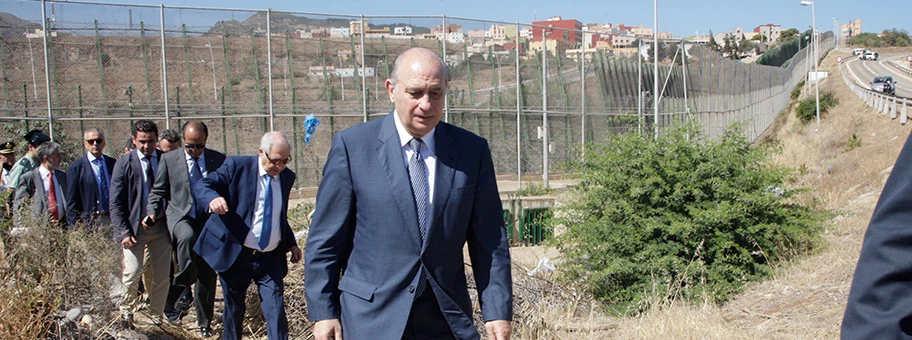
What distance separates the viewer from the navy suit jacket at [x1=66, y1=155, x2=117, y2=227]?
7.25m

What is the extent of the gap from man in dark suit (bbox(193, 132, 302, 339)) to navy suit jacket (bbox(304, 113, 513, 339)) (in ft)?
7.38

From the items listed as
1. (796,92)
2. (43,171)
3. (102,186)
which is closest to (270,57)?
(43,171)

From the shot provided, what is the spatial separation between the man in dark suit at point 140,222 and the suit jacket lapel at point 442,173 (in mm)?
4263

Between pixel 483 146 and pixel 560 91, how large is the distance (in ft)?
70.1

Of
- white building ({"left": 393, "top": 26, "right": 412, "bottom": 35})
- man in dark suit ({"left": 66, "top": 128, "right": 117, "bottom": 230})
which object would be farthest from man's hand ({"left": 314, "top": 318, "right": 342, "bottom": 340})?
white building ({"left": 393, "top": 26, "right": 412, "bottom": 35})

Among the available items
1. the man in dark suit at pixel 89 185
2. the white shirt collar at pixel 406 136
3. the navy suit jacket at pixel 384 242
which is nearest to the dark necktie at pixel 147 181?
the man in dark suit at pixel 89 185

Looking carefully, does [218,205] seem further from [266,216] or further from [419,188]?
[419,188]

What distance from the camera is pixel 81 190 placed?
732 centimetres

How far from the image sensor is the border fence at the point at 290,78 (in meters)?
15.7

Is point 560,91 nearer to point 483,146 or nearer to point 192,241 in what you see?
point 192,241

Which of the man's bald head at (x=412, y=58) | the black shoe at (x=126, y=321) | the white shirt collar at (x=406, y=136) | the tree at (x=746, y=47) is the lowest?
the black shoe at (x=126, y=321)

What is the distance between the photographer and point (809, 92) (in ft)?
183

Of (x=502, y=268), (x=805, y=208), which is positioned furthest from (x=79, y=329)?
(x=805, y=208)

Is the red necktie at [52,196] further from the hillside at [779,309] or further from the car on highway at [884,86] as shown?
the car on highway at [884,86]
